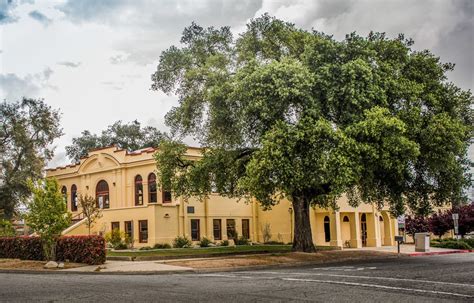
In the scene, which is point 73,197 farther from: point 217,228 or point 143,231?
point 217,228

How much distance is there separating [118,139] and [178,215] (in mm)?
33762

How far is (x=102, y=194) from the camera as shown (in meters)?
45.0

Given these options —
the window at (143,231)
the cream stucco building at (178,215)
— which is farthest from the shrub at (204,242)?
the window at (143,231)

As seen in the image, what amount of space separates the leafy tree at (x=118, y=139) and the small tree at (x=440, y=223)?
34378mm

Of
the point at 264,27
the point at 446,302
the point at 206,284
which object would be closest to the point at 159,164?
the point at 264,27

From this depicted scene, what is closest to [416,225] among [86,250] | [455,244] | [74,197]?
[455,244]

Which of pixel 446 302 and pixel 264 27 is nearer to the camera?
pixel 446 302

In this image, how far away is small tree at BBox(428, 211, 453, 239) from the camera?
51406 millimetres

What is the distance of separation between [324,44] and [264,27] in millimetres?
4952

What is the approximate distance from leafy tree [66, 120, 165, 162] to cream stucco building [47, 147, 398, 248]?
2387 centimetres

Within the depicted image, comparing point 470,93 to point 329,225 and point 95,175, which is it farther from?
point 95,175

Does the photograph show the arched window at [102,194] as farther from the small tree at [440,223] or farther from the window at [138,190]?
the small tree at [440,223]

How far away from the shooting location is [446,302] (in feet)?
38.2

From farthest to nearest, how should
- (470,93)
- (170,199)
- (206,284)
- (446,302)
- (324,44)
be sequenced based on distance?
(170,199) → (470,93) → (324,44) → (206,284) → (446,302)
